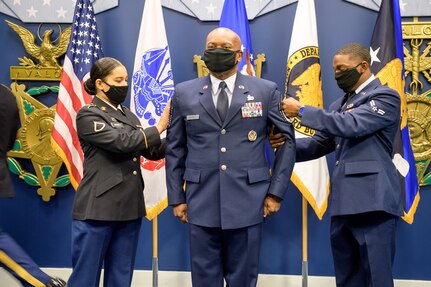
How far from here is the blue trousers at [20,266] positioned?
2363mm

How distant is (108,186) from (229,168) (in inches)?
24.1

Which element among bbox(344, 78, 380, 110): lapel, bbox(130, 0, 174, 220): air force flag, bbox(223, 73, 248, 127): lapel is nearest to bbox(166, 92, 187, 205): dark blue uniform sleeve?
bbox(223, 73, 248, 127): lapel

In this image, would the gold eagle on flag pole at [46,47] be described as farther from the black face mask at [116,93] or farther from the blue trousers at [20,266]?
the blue trousers at [20,266]

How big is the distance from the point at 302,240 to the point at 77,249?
1805 millimetres

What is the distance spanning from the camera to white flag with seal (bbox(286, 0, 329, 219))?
11.2ft

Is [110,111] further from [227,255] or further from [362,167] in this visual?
[362,167]

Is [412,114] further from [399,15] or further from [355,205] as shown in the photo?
[355,205]

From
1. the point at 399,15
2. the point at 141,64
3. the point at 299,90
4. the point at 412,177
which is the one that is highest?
the point at 399,15

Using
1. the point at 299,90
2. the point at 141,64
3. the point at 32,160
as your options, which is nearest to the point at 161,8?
the point at 141,64

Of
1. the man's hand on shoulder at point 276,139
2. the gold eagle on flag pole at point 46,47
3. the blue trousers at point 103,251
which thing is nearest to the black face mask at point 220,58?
the man's hand on shoulder at point 276,139

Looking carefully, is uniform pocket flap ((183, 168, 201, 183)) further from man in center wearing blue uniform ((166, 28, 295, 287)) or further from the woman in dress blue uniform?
the woman in dress blue uniform

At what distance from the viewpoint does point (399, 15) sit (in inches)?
132

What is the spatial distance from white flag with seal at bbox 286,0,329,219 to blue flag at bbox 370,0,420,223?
0.41 meters

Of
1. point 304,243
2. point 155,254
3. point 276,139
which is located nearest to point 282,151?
point 276,139
